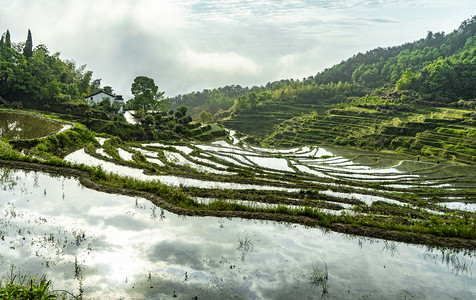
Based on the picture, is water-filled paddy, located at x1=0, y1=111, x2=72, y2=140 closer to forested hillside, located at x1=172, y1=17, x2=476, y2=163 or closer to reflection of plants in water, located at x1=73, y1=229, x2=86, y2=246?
reflection of plants in water, located at x1=73, y1=229, x2=86, y2=246

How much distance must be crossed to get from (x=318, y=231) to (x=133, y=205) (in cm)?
772

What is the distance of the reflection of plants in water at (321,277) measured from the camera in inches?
280

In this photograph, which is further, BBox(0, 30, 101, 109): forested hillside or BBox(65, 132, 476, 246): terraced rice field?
BBox(0, 30, 101, 109): forested hillside

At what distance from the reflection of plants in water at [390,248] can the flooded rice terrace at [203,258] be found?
41 mm

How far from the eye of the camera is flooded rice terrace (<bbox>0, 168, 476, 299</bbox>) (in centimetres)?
680

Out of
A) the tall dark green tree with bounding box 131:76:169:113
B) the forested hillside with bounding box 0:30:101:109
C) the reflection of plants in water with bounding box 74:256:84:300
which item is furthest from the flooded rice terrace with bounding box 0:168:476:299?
the tall dark green tree with bounding box 131:76:169:113

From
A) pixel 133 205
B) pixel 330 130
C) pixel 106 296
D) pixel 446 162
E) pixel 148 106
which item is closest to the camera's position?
pixel 106 296

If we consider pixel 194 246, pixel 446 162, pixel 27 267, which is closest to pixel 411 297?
pixel 194 246

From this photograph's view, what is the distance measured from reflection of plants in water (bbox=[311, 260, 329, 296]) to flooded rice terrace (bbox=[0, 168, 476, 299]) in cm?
3

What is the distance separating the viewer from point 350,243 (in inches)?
392

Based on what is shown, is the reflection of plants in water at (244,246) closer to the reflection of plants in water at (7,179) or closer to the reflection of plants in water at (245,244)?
the reflection of plants in water at (245,244)

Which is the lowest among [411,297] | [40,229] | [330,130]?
[411,297]

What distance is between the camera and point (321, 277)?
7457mm

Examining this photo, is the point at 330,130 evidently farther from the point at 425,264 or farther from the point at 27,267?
the point at 27,267
